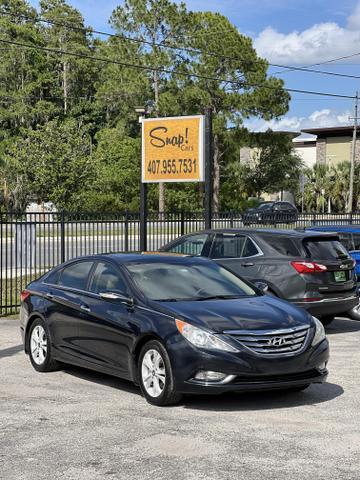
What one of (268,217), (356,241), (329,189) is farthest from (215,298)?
(329,189)

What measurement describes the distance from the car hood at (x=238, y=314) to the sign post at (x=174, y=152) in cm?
809

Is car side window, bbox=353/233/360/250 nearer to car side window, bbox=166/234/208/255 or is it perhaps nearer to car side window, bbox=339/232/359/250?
car side window, bbox=339/232/359/250

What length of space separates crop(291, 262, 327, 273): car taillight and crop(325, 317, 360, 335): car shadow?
4.47ft

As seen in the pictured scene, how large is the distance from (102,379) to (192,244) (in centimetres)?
451

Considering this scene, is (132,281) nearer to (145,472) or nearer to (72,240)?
(145,472)

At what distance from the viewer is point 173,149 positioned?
16.6 metres

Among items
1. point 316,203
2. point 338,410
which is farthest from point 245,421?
point 316,203

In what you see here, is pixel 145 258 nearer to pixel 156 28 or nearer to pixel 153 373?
pixel 153 373

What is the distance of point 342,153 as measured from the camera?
7844 cm

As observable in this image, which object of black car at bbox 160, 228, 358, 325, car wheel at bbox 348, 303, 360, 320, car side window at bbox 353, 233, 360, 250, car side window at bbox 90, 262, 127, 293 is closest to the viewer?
car side window at bbox 90, 262, 127, 293

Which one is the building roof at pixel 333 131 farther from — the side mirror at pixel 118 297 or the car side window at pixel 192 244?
the side mirror at pixel 118 297

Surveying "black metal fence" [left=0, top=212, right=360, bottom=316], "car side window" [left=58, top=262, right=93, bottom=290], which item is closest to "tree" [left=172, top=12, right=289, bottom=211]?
"black metal fence" [left=0, top=212, right=360, bottom=316]

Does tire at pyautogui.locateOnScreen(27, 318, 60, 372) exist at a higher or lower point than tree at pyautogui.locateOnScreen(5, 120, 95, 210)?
lower

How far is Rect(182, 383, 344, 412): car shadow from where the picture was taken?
760 cm
